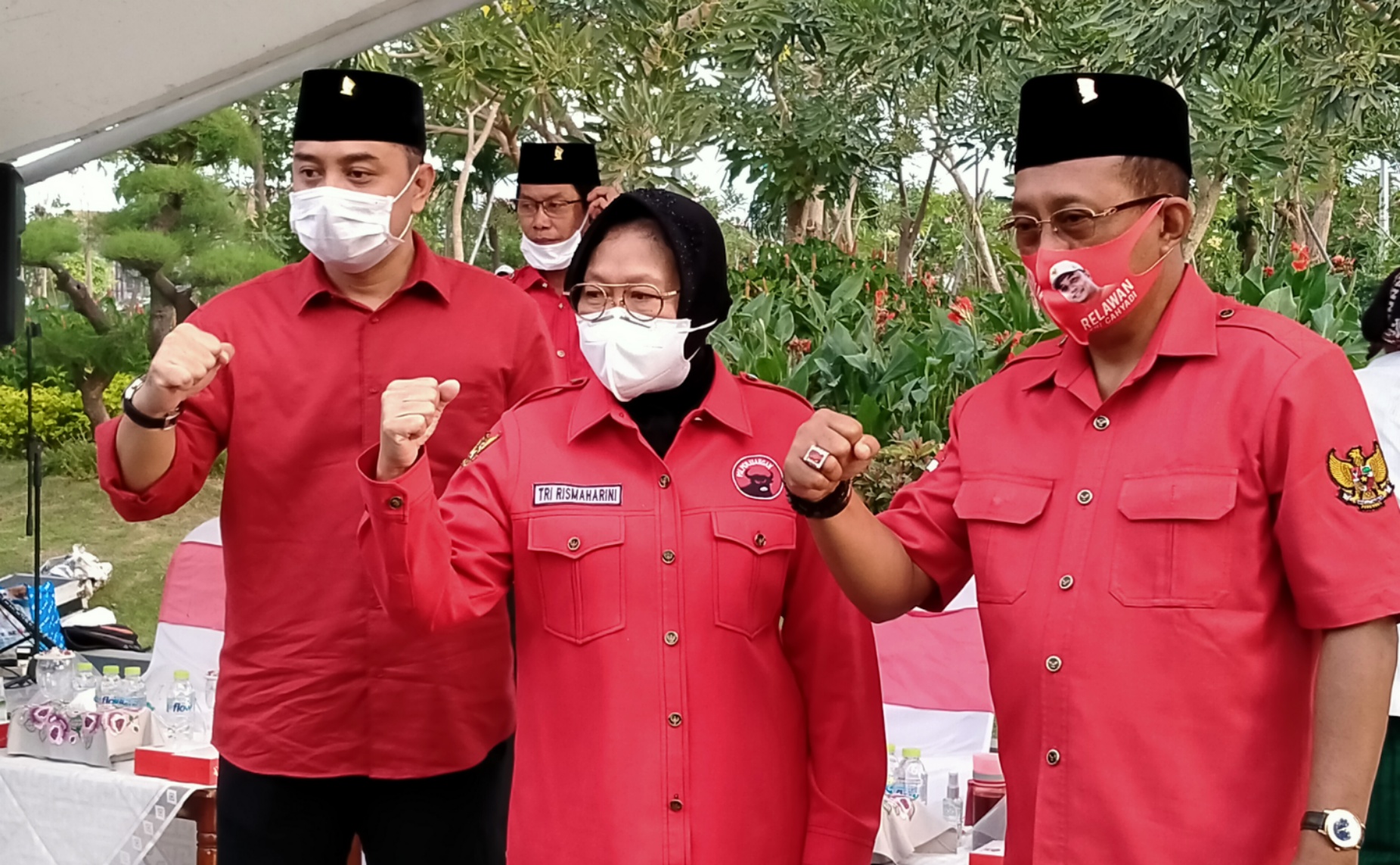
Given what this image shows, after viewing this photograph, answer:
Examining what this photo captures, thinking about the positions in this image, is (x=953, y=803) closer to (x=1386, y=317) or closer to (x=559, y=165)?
(x=1386, y=317)

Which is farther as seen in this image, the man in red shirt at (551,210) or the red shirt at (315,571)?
the man in red shirt at (551,210)

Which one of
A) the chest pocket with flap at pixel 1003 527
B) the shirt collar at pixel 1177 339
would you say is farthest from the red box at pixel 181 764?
the shirt collar at pixel 1177 339

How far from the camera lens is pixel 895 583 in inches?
74.3

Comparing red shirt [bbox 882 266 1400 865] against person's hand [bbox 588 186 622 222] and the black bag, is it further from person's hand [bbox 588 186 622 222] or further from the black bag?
the black bag

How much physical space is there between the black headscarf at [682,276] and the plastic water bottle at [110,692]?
6.86 ft

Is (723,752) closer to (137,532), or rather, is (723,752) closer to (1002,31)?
(1002,31)

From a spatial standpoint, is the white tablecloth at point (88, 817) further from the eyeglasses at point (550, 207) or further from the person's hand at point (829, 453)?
the person's hand at point (829, 453)

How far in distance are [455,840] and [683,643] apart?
715mm

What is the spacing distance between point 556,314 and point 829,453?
9.45 ft

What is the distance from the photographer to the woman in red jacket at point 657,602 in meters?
1.91

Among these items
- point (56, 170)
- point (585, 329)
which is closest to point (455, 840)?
point (585, 329)

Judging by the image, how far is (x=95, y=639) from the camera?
5.14 metres

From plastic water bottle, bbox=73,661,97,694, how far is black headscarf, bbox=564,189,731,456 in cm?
226

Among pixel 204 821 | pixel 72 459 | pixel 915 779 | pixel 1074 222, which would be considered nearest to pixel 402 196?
pixel 1074 222
